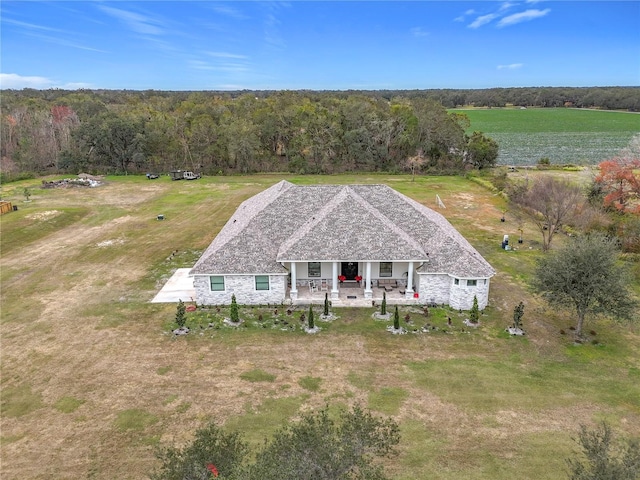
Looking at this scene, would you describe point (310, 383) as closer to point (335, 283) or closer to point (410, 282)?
point (335, 283)

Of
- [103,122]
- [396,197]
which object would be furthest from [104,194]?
[396,197]

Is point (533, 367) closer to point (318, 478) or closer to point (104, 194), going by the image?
point (318, 478)

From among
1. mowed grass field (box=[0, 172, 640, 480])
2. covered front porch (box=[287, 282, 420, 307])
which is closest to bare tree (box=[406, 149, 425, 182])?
mowed grass field (box=[0, 172, 640, 480])

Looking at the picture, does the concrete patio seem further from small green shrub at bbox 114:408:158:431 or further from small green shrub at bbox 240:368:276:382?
small green shrub at bbox 114:408:158:431

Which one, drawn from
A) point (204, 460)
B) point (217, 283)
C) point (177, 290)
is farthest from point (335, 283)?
point (204, 460)

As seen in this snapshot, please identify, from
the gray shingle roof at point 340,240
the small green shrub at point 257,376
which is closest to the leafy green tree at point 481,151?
the gray shingle roof at point 340,240

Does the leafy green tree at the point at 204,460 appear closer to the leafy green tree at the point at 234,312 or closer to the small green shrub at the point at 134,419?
the small green shrub at the point at 134,419
